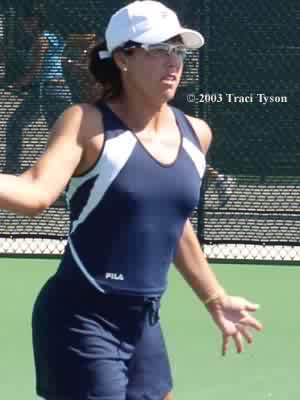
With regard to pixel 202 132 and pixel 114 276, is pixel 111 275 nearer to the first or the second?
pixel 114 276

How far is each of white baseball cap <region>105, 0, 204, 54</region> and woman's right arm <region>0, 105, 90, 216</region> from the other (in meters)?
0.22

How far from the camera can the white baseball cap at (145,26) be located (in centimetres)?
316

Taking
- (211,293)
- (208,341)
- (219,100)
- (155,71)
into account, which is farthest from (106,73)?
(219,100)

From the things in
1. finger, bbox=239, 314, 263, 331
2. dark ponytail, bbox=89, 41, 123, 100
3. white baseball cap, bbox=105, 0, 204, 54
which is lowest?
finger, bbox=239, 314, 263, 331

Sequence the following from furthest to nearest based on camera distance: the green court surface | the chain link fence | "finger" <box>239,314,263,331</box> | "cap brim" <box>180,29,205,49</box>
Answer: the chain link fence < the green court surface < "finger" <box>239,314,263,331</box> < "cap brim" <box>180,29,205,49</box>

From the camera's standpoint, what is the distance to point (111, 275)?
10.3 ft

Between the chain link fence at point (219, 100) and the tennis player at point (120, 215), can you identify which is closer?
the tennis player at point (120, 215)

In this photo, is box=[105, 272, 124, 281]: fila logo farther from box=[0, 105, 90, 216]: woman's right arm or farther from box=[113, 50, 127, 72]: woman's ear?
box=[113, 50, 127, 72]: woman's ear

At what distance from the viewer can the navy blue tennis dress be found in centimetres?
310

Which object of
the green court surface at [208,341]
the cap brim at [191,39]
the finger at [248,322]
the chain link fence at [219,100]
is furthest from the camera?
the chain link fence at [219,100]

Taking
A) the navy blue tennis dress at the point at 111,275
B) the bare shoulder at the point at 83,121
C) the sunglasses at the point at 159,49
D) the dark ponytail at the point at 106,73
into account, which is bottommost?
the navy blue tennis dress at the point at 111,275

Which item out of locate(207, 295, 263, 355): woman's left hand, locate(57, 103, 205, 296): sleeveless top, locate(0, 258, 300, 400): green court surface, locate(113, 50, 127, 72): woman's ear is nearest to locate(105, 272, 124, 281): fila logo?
locate(57, 103, 205, 296): sleeveless top

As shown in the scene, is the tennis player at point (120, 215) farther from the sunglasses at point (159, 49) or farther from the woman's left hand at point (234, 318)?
the woman's left hand at point (234, 318)

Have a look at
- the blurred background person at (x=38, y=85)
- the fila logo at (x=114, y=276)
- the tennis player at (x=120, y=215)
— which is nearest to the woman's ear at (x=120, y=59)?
the tennis player at (x=120, y=215)
